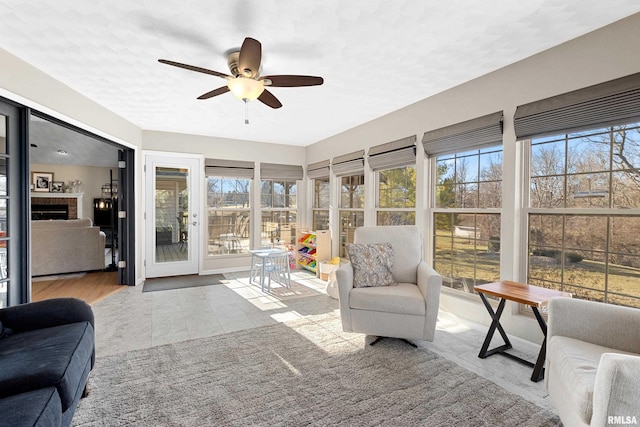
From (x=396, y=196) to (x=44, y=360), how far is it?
12.0 ft

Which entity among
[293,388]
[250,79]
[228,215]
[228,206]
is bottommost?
[293,388]

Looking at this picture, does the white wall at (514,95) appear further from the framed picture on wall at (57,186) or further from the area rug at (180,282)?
the framed picture on wall at (57,186)

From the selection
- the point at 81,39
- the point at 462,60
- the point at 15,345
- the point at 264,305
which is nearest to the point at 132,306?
the point at 264,305

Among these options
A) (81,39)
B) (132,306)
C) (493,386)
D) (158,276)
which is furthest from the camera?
(158,276)

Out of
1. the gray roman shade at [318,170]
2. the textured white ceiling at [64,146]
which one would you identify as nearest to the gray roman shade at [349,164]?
the gray roman shade at [318,170]

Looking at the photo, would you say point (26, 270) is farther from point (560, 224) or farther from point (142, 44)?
point (560, 224)

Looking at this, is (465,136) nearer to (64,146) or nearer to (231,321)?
(231,321)

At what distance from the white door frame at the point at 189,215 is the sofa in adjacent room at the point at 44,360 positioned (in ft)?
10.6

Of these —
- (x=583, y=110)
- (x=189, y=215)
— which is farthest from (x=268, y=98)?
(x=189, y=215)

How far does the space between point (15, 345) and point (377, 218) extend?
3792 mm

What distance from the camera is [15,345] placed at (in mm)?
1682

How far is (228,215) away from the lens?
572 cm

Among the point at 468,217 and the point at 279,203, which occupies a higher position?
the point at 279,203

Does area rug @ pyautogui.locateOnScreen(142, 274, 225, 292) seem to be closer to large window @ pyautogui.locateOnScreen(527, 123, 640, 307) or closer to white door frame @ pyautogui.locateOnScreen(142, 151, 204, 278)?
white door frame @ pyautogui.locateOnScreen(142, 151, 204, 278)
